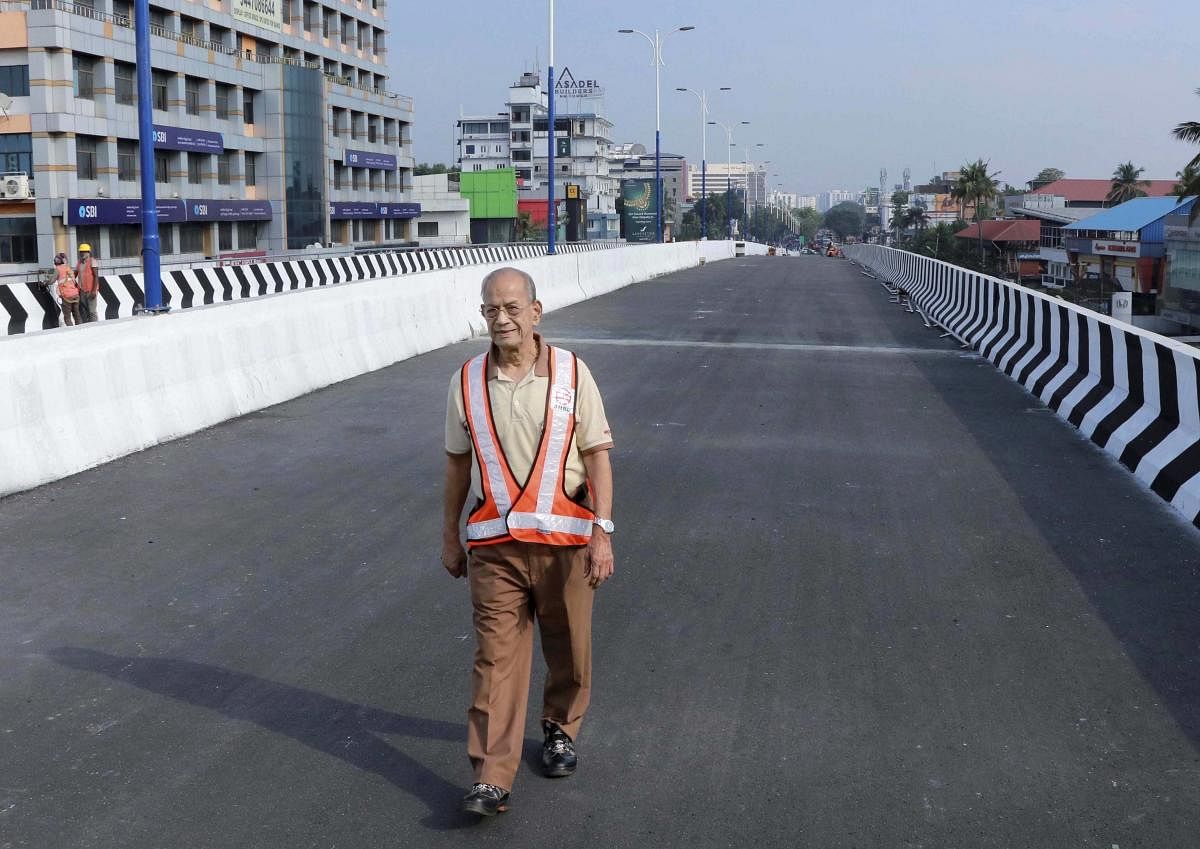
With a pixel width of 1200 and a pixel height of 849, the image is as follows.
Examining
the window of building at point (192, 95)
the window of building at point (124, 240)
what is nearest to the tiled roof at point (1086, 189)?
the window of building at point (192, 95)

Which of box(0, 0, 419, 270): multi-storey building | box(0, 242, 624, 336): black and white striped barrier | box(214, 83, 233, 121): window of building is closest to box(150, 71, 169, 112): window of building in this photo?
box(0, 0, 419, 270): multi-storey building

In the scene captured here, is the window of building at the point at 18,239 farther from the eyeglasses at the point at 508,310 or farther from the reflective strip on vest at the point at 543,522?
the reflective strip on vest at the point at 543,522

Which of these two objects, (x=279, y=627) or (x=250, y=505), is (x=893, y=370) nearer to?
(x=250, y=505)

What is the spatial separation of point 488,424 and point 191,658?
2.28 meters

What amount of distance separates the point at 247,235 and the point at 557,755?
6940cm

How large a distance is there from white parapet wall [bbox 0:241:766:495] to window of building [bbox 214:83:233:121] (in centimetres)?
5353

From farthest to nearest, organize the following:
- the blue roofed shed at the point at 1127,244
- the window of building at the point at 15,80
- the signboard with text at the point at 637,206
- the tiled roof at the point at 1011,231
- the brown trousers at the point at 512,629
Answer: the signboard with text at the point at 637,206 → the tiled roof at the point at 1011,231 → the blue roofed shed at the point at 1127,244 → the window of building at the point at 15,80 → the brown trousers at the point at 512,629

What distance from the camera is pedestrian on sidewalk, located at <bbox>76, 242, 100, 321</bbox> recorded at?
20984 mm

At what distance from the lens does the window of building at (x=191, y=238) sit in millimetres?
62656

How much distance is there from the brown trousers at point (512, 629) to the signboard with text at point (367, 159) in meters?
79.7

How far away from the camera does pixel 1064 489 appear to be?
9.62 m

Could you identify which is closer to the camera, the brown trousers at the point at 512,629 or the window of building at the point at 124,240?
the brown trousers at the point at 512,629

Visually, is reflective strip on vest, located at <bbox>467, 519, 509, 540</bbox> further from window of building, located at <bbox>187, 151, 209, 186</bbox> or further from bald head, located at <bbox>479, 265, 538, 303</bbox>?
window of building, located at <bbox>187, 151, 209, 186</bbox>

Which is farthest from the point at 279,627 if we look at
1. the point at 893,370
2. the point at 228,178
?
the point at 228,178
